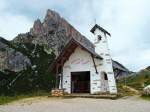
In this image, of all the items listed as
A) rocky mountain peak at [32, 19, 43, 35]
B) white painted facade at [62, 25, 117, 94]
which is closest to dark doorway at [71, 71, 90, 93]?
white painted facade at [62, 25, 117, 94]

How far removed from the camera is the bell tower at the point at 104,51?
2944 cm

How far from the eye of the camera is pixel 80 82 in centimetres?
3381

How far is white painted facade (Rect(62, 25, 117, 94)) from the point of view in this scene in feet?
97.1

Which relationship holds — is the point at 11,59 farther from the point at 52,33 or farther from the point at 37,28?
the point at 37,28

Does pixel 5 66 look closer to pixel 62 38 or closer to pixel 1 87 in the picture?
pixel 1 87

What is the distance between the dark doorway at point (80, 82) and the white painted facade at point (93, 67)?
4.61 ft

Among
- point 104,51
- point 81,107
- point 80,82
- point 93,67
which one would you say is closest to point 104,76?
point 93,67

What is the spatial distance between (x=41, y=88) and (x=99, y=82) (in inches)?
554

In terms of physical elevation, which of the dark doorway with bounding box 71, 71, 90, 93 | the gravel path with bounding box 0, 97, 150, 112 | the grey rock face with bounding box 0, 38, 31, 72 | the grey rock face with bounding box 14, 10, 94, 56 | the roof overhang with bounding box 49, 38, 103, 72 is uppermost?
the grey rock face with bounding box 14, 10, 94, 56

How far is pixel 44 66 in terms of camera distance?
45.2 meters

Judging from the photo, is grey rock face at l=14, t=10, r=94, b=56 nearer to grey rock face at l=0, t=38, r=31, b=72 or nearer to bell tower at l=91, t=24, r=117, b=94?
grey rock face at l=0, t=38, r=31, b=72

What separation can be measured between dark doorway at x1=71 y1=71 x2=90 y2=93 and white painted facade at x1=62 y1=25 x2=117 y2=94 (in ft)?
4.61

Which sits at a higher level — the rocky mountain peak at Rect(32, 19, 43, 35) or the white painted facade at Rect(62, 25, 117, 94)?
the rocky mountain peak at Rect(32, 19, 43, 35)

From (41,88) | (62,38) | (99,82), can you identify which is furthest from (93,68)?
(62,38)
